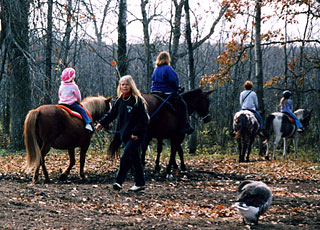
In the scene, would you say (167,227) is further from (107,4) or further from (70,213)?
(107,4)

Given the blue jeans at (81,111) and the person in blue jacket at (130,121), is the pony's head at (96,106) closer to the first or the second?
the blue jeans at (81,111)

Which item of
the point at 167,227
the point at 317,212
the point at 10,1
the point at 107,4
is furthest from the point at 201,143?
the point at 167,227

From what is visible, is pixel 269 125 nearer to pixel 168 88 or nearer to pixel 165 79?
pixel 168 88

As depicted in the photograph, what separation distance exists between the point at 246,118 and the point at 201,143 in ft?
32.2

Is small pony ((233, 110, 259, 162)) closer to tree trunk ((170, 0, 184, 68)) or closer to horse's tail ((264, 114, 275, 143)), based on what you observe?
horse's tail ((264, 114, 275, 143))

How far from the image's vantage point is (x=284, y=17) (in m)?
17.1

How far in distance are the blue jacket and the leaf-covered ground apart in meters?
2.13

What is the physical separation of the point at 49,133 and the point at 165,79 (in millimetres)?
2982

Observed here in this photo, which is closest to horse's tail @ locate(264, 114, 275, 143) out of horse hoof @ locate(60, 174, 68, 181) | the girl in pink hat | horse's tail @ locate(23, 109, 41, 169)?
the girl in pink hat

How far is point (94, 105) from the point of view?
970 cm

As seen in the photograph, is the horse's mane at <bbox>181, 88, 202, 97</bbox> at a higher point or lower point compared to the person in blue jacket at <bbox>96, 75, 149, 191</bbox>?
higher

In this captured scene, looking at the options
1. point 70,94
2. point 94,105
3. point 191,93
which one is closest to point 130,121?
point 70,94

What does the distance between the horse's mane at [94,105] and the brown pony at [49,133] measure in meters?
0.63

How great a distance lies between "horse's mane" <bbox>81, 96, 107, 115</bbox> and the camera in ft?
31.4
